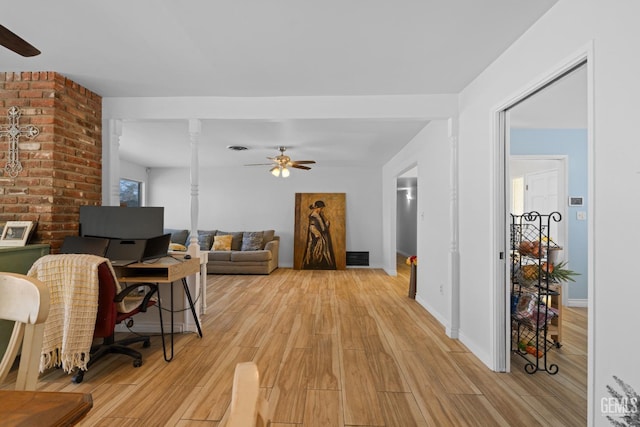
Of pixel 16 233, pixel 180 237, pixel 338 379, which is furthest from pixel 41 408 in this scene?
pixel 180 237

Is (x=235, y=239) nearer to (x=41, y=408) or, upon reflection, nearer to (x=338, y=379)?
(x=338, y=379)

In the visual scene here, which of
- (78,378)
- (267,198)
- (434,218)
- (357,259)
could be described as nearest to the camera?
(78,378)

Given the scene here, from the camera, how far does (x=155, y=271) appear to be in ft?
9.62

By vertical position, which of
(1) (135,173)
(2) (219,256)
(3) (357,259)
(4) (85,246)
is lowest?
(3) (357,259)

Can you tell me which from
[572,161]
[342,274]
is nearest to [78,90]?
[342,274]

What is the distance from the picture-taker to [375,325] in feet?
12.1

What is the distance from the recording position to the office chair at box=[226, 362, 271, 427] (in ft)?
1.48

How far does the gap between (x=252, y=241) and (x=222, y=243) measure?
0.65 m

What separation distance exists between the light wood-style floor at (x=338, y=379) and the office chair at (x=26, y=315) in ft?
3.66

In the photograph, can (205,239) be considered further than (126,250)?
Yes

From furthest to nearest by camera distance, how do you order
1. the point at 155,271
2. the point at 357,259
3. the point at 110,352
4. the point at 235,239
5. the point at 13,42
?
the point at 357,259, the point at 235,239, the point at 155,271, the point at 110,352, the point at 13,42

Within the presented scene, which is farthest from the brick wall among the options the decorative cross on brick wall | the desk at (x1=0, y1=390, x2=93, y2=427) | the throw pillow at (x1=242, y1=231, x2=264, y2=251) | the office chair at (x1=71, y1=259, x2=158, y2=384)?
the throw pillow at (x1=242, y1=231, x2=264, y2=251)

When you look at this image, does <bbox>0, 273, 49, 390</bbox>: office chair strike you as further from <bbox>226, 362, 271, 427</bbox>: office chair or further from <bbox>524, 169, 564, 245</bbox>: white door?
<bbox>524, 169, 564, 245</bbox>: white door

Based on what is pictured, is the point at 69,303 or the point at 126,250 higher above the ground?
the point at 126,250
